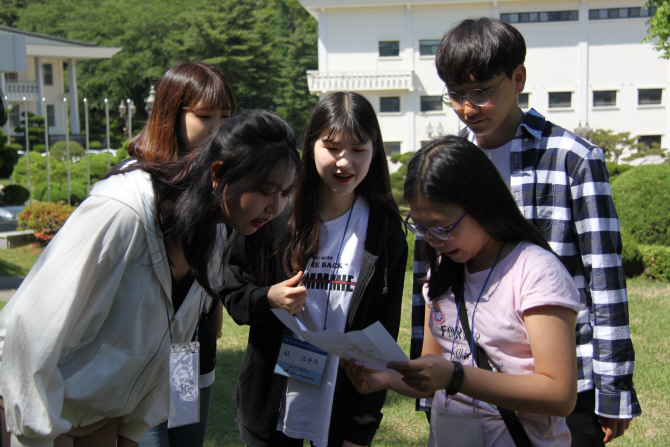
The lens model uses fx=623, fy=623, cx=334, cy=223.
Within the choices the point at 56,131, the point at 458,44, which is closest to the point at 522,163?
the point at 458,44

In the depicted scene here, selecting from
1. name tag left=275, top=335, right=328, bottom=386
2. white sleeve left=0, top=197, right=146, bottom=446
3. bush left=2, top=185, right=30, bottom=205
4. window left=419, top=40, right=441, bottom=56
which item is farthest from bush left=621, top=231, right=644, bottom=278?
window left=419, top=40, right=441, bottom=56

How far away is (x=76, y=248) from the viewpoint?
164 cm

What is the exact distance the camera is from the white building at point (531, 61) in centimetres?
2952

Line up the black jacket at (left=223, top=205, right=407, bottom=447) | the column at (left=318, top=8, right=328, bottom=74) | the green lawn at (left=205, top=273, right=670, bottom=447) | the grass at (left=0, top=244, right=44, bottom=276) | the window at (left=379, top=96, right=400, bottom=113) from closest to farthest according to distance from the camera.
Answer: the black jacket at (left=223, top=205, right=407, bottom=447)
the green lawn at (left=205, top=273, right=670, bottom=447)
the grass at (left=0, top=244, right=44, bottom=276)
the column at (left=318, top=8, right=328, bottom=74)
the window at (left=379, top=96, right=400, bottom=113)

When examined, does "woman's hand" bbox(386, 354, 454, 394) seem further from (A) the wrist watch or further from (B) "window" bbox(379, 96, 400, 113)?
(B) "window" bbox(379, 96, 400, 113)

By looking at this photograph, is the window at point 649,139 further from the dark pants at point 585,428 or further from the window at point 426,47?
the dark pants at point 585,428

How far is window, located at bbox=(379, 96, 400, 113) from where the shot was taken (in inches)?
1212

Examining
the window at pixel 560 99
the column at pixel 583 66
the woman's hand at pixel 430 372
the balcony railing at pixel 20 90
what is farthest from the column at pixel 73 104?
the woman's hand at pixel 430 372

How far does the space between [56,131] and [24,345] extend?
40572mm

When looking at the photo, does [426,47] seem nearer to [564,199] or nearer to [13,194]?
[13,194]

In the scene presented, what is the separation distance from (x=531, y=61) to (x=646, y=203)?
911 inches

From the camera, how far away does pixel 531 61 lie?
29969 millimetres

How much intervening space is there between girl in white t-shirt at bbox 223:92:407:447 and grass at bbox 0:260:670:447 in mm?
1736

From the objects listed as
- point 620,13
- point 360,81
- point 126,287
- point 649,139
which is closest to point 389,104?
point 360,81
